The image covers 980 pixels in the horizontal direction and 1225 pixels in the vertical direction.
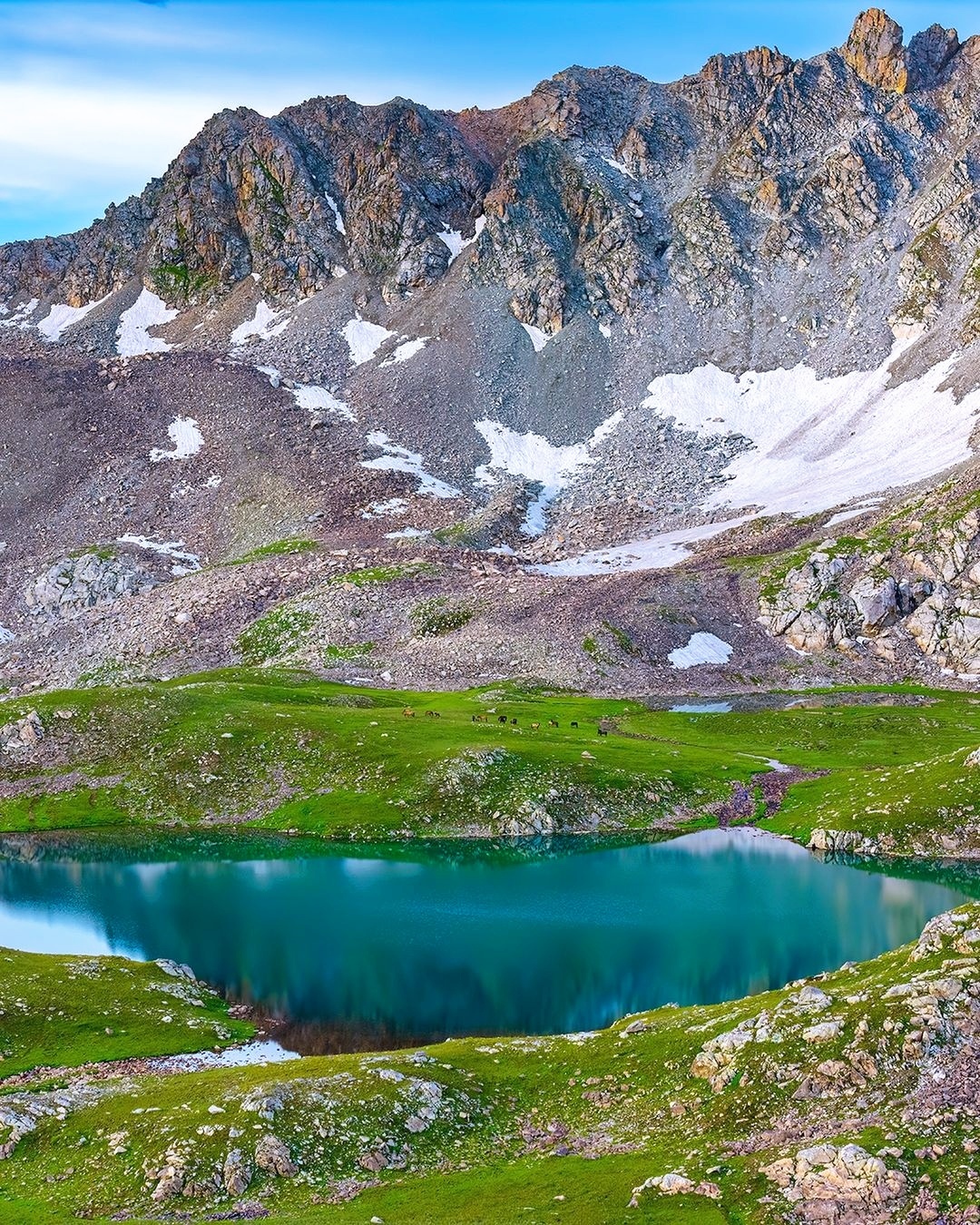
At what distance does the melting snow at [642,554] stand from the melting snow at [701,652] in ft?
57.4

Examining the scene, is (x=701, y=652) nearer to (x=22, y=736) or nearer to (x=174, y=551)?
(x=22, y=736)

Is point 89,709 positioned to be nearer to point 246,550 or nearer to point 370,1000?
point 370,1000

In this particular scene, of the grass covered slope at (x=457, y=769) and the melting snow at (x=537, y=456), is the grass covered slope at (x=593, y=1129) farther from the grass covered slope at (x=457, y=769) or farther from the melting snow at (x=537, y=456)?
the melting snow at (x=537, y=456)

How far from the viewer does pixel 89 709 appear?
312 ft

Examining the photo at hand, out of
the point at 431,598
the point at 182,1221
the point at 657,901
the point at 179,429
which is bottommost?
the point at 657,901

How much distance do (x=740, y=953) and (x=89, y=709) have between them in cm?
6102

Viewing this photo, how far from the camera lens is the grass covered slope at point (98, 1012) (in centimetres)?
4253

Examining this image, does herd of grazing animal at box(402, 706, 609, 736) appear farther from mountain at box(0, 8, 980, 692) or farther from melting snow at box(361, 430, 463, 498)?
melting snow at box(361, 430, 463, 498)

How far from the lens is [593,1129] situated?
3086 centimetres

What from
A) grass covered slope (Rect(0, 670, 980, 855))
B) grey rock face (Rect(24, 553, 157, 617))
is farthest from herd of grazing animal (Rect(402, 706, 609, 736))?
grey rock face (Rect(24, 553, 157, 617))

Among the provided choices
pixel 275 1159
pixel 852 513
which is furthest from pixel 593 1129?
pixel 852 513

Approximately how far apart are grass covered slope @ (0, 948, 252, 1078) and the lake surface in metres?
3.12

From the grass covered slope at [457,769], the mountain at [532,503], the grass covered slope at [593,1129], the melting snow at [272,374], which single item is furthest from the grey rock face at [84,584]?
the grass covered slope at [593,1129]

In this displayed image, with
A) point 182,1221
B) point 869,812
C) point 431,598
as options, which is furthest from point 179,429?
point 182,1221
